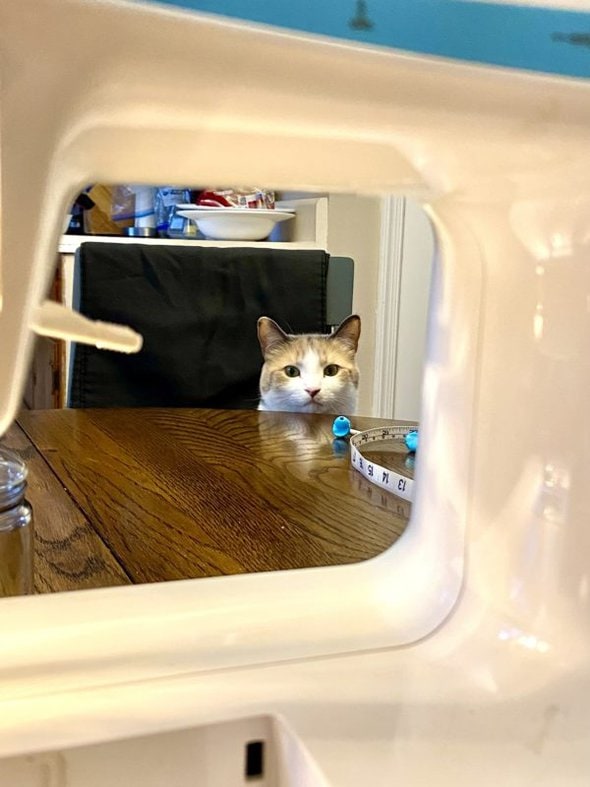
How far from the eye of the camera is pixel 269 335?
1.54 meters

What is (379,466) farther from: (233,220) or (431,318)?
(233,220)

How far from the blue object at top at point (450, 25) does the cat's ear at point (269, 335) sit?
1241mm

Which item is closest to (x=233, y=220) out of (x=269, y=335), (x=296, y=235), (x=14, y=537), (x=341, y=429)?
(x=296, y=235)

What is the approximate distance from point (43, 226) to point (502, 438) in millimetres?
193

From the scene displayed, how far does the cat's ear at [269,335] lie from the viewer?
4.95ft

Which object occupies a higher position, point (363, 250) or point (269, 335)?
point (363, 250)

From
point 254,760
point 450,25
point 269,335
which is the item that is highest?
point 450,25

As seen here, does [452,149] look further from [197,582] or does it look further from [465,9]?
[197,582]

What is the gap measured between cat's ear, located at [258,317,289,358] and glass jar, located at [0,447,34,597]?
3.38 ft

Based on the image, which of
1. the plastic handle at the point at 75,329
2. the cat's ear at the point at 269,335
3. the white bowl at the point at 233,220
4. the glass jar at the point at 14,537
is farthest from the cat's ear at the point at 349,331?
the plastic handle at the point at 75,329

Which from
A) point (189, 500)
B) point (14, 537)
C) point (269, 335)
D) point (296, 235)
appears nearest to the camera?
point (14, 537)

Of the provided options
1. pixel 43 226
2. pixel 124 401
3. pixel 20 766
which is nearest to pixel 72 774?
pixel 20 766

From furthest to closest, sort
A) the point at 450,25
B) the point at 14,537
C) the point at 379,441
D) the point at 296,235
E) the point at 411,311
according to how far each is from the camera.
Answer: the point at 296,235
the point at 411,311
the point at 379,441
the point at 14,537
the point at 450,25

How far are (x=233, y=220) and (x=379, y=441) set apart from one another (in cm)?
106
